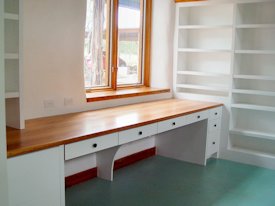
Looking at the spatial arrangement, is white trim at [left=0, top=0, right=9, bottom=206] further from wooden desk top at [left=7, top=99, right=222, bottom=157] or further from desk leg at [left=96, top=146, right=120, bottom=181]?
desk leg at [left=96, top=146, right=120, bottom=181]

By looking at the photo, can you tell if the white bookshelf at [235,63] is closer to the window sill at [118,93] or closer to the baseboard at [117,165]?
the window sill at [118,93]

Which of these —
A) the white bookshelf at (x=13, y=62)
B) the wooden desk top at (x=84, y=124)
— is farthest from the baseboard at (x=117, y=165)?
the white bookshelf at (x=13, y=62)

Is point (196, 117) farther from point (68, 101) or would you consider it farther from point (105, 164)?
point (68, 101)

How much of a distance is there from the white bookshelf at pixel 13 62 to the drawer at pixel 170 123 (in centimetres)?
129

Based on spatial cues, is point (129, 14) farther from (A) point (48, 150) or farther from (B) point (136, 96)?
(A) point (48, 150)

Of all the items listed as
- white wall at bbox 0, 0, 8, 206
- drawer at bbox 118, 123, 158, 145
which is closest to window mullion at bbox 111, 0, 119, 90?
drawer at bbox 118, 123, 158, 145

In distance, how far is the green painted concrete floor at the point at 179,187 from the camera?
3176 mm

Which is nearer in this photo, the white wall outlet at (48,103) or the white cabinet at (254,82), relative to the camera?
the white wall outlet at (48,103)

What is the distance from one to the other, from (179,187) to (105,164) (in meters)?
0.78

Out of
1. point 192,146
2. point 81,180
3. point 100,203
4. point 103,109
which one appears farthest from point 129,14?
point 100,203

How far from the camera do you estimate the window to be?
12.6 ft

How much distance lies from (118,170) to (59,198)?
5.41 feet

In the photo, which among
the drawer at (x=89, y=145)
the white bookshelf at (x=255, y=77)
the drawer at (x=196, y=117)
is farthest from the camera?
the white bookshelf at (x=255, y=77)

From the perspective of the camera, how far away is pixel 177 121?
356 cm
